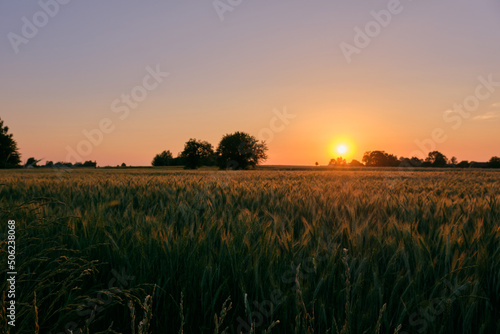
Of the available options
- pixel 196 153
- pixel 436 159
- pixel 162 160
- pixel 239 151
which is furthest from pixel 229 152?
pixel 436 159

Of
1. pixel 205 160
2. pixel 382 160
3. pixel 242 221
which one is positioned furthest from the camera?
pixel 382 160

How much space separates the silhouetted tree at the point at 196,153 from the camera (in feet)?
252

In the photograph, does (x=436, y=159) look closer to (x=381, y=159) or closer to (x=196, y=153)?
(x=381, y=159)

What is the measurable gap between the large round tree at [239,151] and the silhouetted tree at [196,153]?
384 inches

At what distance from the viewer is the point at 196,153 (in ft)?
255

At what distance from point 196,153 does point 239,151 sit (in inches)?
629

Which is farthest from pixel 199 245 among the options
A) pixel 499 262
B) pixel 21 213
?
pixel 21 213

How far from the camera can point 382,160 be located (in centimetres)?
9650

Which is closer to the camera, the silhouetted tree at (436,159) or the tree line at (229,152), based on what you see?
the tree line at (229,152)

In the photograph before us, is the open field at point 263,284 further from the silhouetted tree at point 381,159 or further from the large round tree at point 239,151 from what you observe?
the silhouetted tree at point 381,159

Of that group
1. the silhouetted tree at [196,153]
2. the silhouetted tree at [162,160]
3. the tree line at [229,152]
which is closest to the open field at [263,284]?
the tree line at [229,152]

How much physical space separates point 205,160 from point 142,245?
78.1 meters

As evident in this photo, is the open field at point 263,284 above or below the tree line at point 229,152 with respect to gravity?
below

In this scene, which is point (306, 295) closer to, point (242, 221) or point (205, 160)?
point (242, 221)
